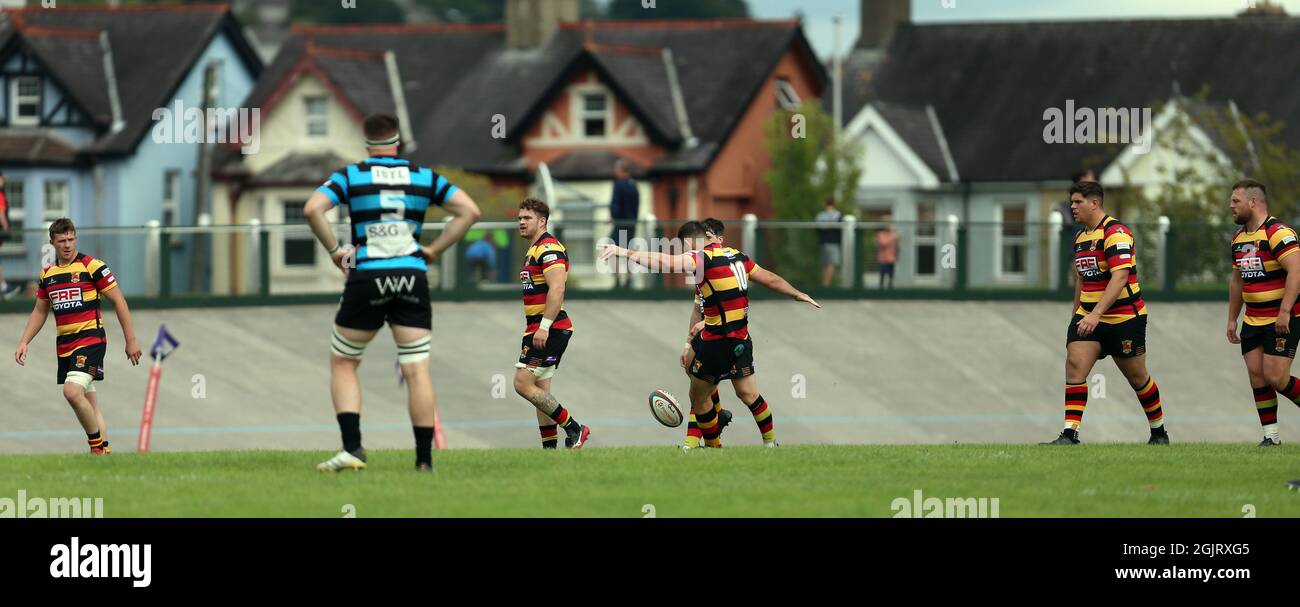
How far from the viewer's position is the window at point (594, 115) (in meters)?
49.8

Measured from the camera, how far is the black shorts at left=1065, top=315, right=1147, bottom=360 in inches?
607

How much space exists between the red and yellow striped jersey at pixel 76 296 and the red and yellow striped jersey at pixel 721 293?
15.4 ft

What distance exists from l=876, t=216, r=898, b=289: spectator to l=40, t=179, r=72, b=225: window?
24506 mm

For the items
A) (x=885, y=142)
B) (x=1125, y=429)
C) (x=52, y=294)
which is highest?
(x=885, y=142)

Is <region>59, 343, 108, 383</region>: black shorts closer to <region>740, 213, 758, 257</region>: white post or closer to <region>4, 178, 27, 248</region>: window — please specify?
<region>740, 213, 758, 257</region>: white post

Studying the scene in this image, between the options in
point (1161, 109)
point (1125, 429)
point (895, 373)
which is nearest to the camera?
point (1125, 429)

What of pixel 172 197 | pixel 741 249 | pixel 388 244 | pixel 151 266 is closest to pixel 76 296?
pixel 388 244

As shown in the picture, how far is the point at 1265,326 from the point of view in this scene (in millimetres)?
15516

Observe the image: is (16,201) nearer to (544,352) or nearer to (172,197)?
(172,197)

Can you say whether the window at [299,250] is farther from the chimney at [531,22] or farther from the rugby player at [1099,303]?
the chimney at [531,22]

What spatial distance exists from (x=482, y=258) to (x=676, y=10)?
79.1 metres
